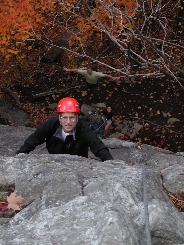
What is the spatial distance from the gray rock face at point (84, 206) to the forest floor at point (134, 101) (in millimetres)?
6903

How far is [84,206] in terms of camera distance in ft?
8.93

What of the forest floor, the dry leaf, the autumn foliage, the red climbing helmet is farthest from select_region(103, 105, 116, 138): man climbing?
the dry leaf

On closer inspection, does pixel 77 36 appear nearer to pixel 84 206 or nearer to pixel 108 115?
pixel 108 115

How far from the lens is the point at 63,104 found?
163 inches

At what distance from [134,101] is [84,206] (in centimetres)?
967

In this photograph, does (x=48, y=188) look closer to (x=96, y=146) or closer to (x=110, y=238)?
(x=96, y=146)

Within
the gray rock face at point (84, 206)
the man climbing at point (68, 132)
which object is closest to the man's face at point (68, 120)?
the man climbing at point (68, 132)

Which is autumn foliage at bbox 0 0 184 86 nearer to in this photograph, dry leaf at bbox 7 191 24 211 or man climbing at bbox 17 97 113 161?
man climbing at bbox 17 97 113 161

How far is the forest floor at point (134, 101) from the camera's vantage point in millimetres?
11016

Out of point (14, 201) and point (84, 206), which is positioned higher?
point (84, 206)

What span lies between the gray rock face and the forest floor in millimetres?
6903

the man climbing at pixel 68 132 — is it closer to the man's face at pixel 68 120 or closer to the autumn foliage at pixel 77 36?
the man's face at pixel 68 120

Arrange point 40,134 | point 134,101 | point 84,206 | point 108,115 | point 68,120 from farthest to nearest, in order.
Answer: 1. point 134,101
2. point 108,115
3. point 40,134
4. point 68,120
5. point 84,206

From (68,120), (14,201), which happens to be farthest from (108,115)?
(14,201)
